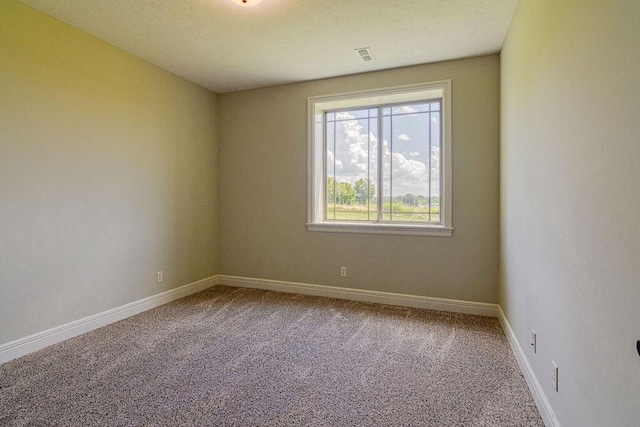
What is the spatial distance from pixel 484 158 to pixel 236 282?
338 cm

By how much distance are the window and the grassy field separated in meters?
0.01

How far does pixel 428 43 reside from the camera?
3041mm

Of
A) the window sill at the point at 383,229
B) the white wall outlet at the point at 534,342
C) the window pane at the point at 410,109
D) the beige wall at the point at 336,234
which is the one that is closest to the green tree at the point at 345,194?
the window sill at the point at 383,229

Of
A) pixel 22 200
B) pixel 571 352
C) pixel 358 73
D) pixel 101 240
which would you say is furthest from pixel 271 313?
pixel 358 73

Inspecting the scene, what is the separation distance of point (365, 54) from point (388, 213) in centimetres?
174

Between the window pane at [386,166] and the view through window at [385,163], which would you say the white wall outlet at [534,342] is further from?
the window pane at [386,166]

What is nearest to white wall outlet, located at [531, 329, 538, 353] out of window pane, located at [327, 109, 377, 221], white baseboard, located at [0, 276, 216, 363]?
window pane, located at [327, 109, 377, 221]

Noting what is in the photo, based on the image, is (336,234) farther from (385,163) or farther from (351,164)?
(385,163)

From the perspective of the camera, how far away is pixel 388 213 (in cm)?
386

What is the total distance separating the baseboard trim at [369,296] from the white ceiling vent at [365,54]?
99.8 inches

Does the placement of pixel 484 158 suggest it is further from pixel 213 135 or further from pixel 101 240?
pixel 101 240

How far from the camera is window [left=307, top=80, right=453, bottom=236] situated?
3.59m

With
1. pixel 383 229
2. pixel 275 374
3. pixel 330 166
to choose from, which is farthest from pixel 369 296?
pixel 275 374

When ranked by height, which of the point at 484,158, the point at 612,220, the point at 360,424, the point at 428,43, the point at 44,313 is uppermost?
the point at 428,43
